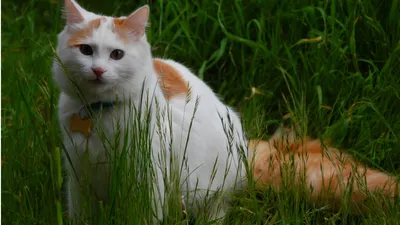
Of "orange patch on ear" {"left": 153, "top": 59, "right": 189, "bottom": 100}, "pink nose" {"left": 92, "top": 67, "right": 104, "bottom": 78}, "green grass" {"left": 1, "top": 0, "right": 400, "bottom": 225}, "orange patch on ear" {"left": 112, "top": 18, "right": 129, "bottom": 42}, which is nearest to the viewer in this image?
"pink nose" {"left": 92, "top": 67, "right": 104, "bottom": 78}

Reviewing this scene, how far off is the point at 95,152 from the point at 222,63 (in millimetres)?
1628

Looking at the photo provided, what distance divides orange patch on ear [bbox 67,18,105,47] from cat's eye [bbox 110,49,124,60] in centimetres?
12

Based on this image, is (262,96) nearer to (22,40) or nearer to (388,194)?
(388,194)

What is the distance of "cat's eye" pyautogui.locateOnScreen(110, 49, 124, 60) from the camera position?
10.1 feet

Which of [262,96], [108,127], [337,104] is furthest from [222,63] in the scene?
[108,127]

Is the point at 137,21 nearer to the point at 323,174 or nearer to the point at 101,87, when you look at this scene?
the point at 101,87

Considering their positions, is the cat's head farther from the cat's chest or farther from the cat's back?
the cat's back

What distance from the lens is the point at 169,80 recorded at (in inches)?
141

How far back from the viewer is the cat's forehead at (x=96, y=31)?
3061mm

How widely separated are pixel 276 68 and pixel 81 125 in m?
1.53

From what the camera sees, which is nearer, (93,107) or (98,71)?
(98,71)

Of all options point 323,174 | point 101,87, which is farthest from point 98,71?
point 323,174

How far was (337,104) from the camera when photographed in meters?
4.23

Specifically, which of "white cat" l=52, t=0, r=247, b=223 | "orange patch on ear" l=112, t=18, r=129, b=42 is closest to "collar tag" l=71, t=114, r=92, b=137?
"white cat" l=52, t=0, r=247, b=223
